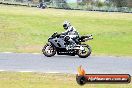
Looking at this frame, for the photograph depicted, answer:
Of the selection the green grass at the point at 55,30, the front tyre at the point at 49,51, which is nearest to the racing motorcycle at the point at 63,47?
the front tyre at the point at 49,51

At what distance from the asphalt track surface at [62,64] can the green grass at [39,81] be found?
38.6 inches

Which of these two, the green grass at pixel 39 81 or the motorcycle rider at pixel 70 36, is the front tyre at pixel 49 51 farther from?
the green grass at pixel 39 81

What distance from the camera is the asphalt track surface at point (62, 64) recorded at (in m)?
16.2

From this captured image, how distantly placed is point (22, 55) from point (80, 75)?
10592 mm

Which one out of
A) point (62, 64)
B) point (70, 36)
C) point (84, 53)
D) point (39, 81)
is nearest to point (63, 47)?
point (70, 36)

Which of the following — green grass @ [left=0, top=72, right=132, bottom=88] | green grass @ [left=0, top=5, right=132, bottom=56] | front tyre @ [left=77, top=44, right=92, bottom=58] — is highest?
green grass @ [left=0, top=72, right=132, bottom=88]

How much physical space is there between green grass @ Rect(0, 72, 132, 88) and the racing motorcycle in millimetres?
5161

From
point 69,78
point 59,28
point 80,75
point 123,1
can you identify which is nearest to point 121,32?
point 59,28

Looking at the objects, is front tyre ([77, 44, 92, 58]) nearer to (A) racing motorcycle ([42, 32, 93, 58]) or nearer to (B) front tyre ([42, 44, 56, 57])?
(A) racing motorcycle ([42, 32, 93, 58])

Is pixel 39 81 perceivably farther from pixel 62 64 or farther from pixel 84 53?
pixel 84 53

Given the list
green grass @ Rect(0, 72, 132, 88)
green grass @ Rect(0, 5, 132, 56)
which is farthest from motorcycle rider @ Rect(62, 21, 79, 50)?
green grass @ Rect(0, 72, 132, 88)

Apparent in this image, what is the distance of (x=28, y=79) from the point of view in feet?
45.6

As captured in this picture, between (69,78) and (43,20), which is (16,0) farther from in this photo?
(69,78)

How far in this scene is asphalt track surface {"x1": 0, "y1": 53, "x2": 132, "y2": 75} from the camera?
16.2 meters
